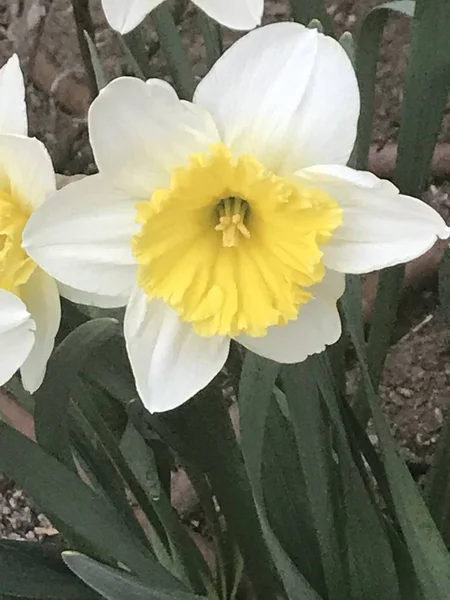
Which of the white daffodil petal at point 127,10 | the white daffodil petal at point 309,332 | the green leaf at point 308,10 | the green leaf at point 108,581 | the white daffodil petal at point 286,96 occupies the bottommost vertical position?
the green leaf at point 108,581

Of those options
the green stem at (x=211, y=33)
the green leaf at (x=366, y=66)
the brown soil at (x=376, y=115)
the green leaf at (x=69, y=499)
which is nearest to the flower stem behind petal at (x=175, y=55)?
the green stem at (x=211, y=33)

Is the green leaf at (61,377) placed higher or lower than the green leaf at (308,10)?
lower

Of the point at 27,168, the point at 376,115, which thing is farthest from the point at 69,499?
the point at 376,115

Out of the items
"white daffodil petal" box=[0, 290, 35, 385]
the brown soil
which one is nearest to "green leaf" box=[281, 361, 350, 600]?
"white daffodil petal" box=[0, 290, 35, 385]

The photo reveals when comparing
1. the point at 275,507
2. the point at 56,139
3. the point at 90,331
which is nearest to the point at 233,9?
the point at 90,331

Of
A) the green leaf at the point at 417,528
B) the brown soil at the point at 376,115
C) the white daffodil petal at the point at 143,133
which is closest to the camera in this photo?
the white daffodil petal at the point at 143,133

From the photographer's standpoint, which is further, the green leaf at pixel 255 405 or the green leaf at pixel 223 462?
the green leaf at pixel 223 462

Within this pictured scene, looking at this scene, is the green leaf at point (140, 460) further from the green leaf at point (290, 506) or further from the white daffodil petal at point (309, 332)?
the white daffodil petal at point (309, 332)

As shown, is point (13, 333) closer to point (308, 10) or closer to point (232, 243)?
point (232, 243)
